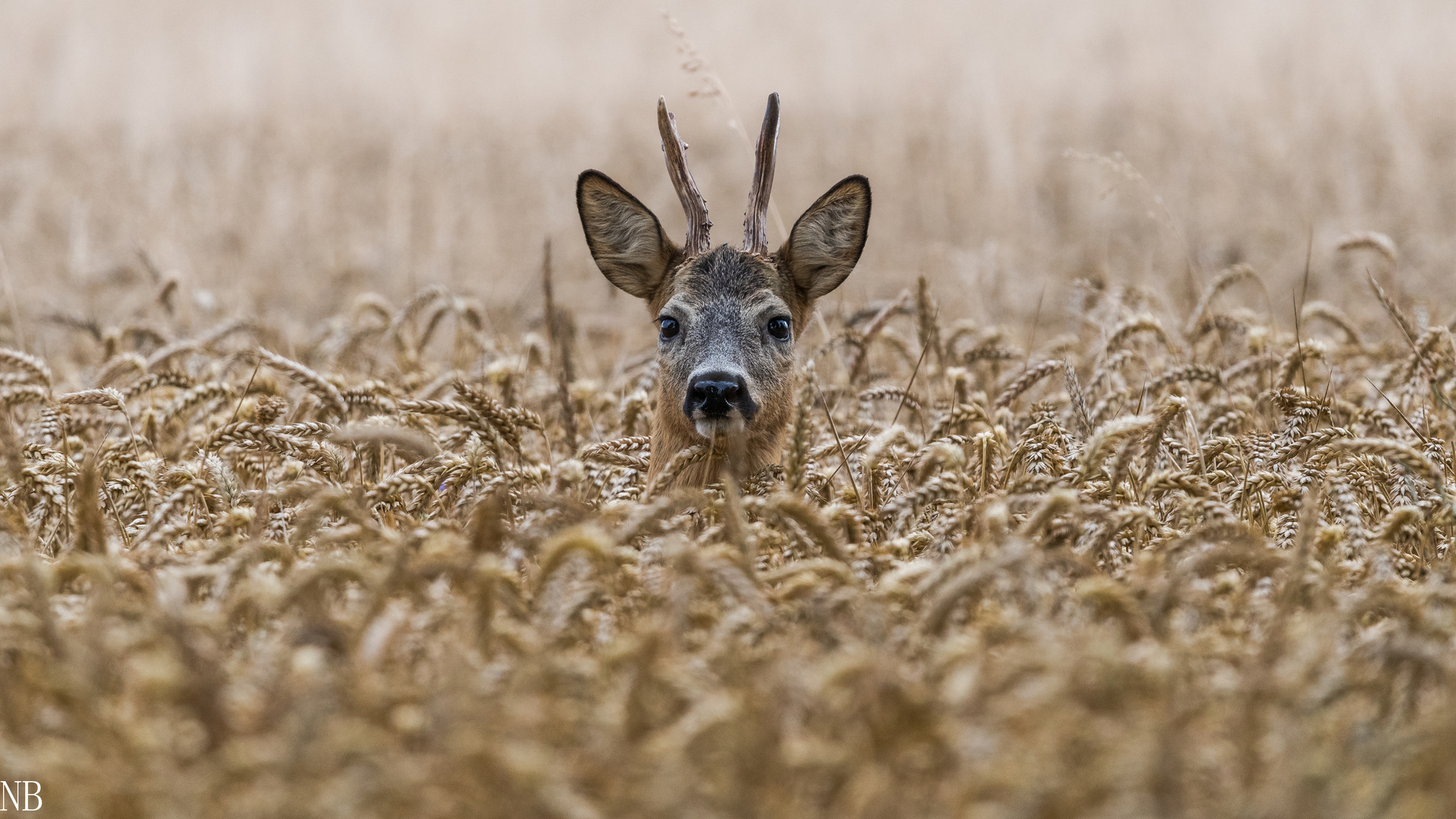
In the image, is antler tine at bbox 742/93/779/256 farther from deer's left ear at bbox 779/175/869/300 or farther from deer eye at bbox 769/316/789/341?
deer eye at bbox 769/316/789/341

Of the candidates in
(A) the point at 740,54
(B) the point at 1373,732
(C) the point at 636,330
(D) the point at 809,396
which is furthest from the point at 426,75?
(B) the point at 1373,732

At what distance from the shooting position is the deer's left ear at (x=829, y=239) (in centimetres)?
500

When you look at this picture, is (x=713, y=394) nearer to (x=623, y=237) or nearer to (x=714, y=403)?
(x=714, y=403)

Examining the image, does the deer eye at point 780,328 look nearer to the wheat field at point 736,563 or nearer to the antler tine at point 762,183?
the wheat field at point 736,563

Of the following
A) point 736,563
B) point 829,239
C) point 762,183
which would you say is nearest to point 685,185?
point 762,183

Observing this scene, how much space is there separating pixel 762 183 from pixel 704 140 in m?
12.9

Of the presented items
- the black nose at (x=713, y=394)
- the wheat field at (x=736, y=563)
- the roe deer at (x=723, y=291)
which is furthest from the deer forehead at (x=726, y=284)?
the black nose at (x=713, y=394)

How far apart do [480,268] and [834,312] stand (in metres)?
5.66

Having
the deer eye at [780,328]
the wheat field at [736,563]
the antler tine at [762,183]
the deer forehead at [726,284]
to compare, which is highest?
the antler tine at [762,183]

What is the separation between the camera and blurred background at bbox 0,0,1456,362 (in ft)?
37.1

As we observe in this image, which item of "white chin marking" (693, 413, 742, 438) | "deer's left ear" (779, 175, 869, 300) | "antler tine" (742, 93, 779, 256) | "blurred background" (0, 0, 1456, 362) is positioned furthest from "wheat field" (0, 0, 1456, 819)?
"blurred background" (0, 0, 1456, 362)

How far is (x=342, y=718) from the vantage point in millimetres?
2105

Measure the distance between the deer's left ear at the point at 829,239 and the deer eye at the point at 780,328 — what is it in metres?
0.36

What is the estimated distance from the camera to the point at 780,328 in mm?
4992
